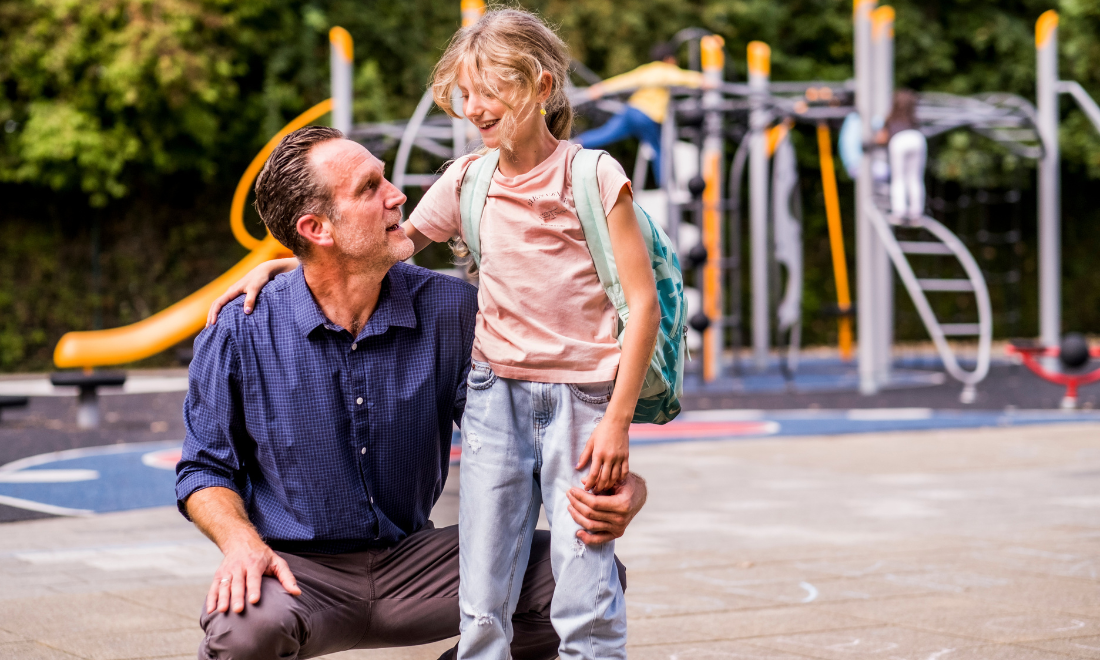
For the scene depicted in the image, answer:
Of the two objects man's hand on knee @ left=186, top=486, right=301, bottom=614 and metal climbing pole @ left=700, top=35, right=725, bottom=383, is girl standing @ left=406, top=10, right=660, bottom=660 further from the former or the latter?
metal climbing pole @ left=700, top=35, right=725, bottom=383

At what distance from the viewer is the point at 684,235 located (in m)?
13.5

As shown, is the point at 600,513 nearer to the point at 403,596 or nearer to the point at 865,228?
the point at 403,596

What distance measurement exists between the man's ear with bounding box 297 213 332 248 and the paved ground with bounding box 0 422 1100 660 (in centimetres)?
83

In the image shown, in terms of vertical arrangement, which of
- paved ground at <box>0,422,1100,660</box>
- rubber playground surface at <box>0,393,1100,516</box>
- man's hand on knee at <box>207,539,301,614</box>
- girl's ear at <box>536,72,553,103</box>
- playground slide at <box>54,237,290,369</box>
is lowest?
rubber playground surface at <box>0,393,1100,516</box>

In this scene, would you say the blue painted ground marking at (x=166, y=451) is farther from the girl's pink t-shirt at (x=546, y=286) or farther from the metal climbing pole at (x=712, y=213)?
the metal climbing pole at (x=712, y=213)

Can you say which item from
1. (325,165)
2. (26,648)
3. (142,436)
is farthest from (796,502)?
(142,436)

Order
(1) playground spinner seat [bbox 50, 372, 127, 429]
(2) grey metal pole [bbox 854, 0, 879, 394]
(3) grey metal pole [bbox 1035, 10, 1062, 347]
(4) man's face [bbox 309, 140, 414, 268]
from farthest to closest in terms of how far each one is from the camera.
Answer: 1. (3) grey metal pole [bbox 1035, 10, 1062, 347]
2. (2) grey metal pole [bbox 854, 0, 879, 394]
3. (1) playground spinner seat [bbox 50, 372, 127, 429]
4. (4) man's face [bbox 309, 140, 414, 268]

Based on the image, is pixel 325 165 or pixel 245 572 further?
pixel 325 165

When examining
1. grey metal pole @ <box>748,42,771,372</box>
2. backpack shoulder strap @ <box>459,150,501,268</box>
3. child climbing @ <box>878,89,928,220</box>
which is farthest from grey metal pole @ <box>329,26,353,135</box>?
backpack shoulder strap @ <box>459,150,501,268</box>

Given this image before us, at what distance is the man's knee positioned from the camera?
2.19 meters

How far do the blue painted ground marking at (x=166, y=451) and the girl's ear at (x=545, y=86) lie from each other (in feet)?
6.81

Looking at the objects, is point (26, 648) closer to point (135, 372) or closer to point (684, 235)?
point (684, 235)

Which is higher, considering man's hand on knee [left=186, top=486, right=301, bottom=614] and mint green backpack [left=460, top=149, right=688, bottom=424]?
mint green backpack [left=460, top=149, right=688, bottom=424]

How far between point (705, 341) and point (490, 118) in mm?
11602
